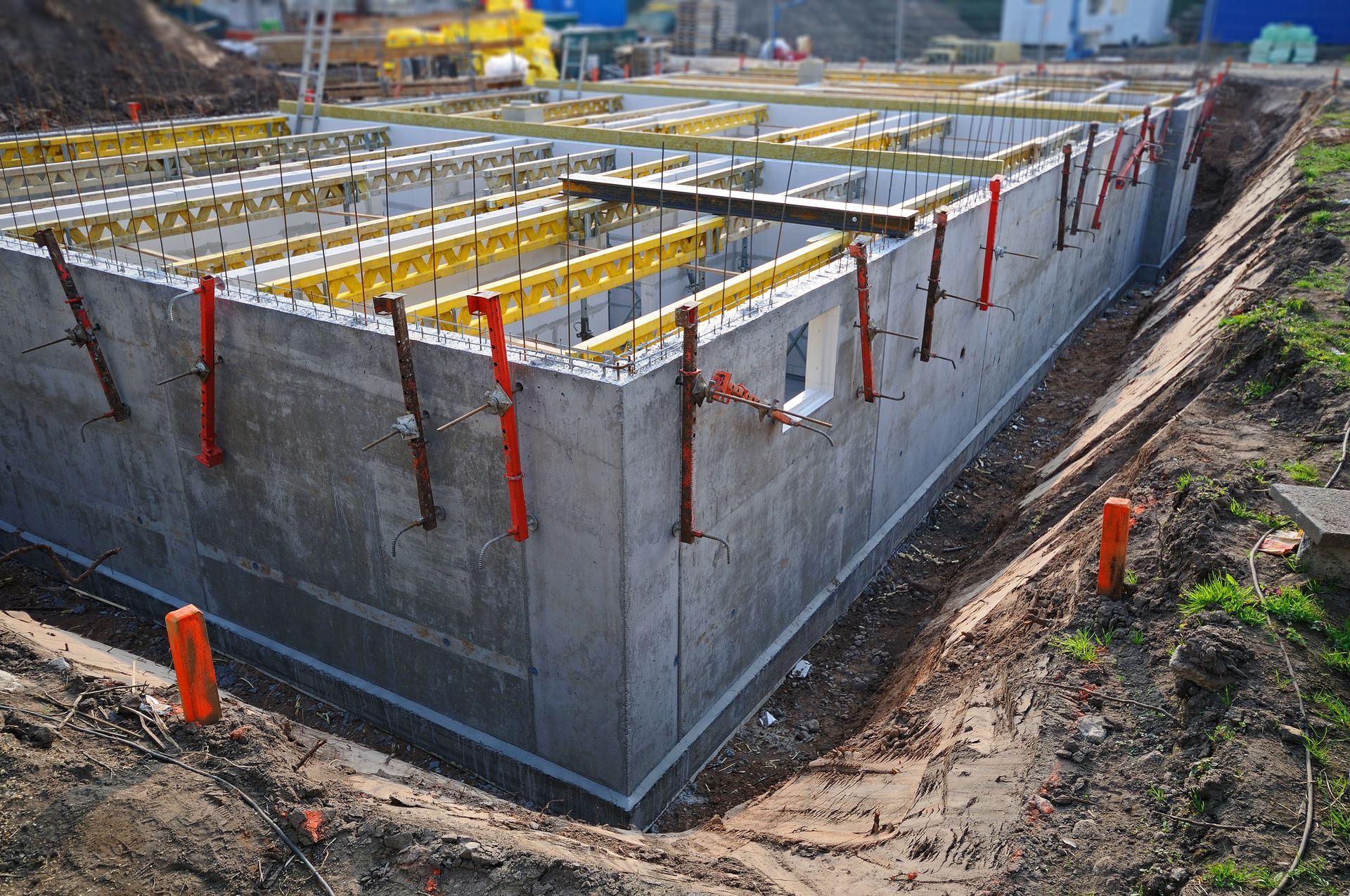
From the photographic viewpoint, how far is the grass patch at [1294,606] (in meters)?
7.64

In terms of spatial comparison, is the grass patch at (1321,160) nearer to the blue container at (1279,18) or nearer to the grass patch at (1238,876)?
the grass patch at (1238,876)

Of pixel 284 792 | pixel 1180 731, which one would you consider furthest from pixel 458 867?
pixel 1180 731

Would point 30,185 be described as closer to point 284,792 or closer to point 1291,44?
point 284,792

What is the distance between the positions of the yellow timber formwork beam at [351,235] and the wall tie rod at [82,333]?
1219mm

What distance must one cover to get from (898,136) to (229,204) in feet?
40.3

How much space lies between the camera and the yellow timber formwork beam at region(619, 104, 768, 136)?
19.1m

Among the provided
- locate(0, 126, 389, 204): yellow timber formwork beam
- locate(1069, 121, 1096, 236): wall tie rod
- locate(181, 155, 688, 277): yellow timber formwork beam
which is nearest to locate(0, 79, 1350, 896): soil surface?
locate(181, 155, 688, 277): yellow timber formwork beam

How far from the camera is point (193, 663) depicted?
686 centimetres

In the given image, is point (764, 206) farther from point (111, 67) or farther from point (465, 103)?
point (111, 67)

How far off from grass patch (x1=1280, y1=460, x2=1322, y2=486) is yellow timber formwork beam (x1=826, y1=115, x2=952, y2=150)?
868 cm

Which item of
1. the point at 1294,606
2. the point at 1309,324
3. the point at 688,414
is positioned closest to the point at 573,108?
the point at 1309,324

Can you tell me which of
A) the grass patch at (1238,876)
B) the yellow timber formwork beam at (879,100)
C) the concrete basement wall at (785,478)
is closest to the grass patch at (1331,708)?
the grass patch at (1238,876)

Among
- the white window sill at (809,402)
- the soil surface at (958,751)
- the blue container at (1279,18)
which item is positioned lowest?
the soil surface at (958,751)

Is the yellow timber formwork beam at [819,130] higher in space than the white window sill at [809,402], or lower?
higher
